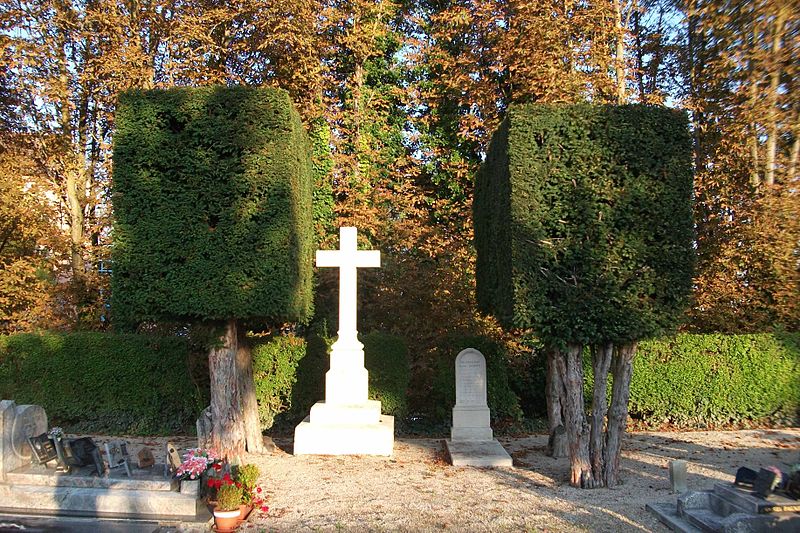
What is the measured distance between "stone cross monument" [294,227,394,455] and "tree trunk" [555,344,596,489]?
346cm

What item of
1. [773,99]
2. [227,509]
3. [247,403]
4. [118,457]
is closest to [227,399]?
[247,403]

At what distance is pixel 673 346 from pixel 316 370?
8.26 m

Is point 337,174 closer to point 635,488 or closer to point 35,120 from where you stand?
point 35,120

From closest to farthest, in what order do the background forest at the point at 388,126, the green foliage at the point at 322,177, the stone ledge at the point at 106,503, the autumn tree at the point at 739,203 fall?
the stone ledge at the point at 106,503 < the autumn tree at the point at 739,203 < the background forest at the point at 388,126 < the green foliage at the point at 322,177

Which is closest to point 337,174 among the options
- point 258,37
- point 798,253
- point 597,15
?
point 258,37

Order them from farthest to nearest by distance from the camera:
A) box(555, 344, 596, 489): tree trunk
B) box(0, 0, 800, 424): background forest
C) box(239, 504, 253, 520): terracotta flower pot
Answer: box(0, 0, 800, 424): background forest → box(555, 344, 596, 489): tree trunk → box(239, 504, 253, 520): terracotta flower pot

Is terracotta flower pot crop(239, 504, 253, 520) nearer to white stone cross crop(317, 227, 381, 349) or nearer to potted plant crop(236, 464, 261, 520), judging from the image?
potted plant crop(236, 464, 261, 520)

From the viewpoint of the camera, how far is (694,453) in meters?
10.0

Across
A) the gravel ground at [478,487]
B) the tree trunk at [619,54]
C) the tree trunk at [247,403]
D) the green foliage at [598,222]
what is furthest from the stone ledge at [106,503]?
the tree trunk at [619,54]

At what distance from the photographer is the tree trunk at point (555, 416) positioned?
1013 cm

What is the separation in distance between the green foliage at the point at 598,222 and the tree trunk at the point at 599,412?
1.43 feet

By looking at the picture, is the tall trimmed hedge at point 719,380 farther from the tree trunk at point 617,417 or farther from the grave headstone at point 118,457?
the grave headstone at point 118,457

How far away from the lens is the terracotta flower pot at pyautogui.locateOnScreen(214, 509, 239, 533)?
6.12 metres

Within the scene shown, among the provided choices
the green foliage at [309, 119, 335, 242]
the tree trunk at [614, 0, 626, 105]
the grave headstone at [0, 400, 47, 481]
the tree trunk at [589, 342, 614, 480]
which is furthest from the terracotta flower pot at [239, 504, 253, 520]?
the tree trunk at [614, 0, 626, 105]
